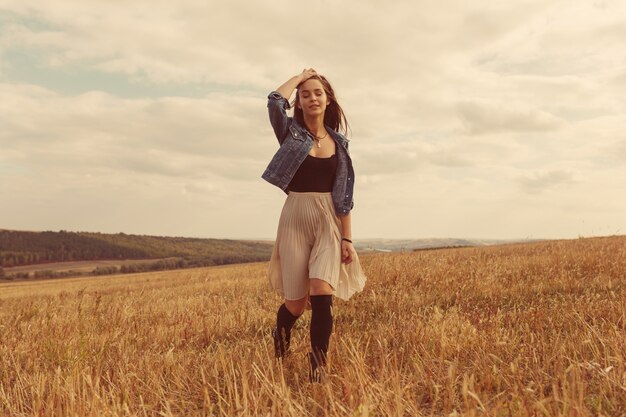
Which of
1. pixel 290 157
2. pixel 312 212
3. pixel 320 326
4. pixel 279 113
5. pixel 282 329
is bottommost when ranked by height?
pixel 282 329

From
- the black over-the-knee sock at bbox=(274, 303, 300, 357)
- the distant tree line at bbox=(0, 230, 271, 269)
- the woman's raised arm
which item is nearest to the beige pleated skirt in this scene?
the black over-the-knee sock at bbox=(274, 303, 300, 357)

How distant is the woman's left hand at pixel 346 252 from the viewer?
13.9ft

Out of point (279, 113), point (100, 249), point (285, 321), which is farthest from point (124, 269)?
point (279, 113)

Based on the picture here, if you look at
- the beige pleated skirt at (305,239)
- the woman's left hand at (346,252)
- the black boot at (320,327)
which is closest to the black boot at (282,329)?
the beige pleated skirt at (305,239)

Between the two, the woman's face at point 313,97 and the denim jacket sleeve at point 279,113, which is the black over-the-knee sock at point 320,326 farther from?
the woman's face at point 313,97

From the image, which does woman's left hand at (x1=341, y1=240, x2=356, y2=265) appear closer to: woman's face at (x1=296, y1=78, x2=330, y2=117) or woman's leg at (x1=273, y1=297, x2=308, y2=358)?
woman's leg at (x1=273, y1=297, x2=308, y2=358)

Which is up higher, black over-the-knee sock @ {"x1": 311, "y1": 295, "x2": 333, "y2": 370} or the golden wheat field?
black over-the-knee sock @ {"x1": 311, "y1": 295, "x2": 333, "y2": 370}

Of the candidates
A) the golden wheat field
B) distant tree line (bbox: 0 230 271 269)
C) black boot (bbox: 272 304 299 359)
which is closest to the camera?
the golden wheat field

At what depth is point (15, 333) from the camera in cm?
637

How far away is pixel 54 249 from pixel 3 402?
119 metres

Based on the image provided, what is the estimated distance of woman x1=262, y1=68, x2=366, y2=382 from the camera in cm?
400

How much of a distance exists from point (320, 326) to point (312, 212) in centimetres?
93

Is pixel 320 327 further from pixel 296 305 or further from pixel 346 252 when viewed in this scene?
pixel 346 252

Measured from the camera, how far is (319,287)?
12.9ft
